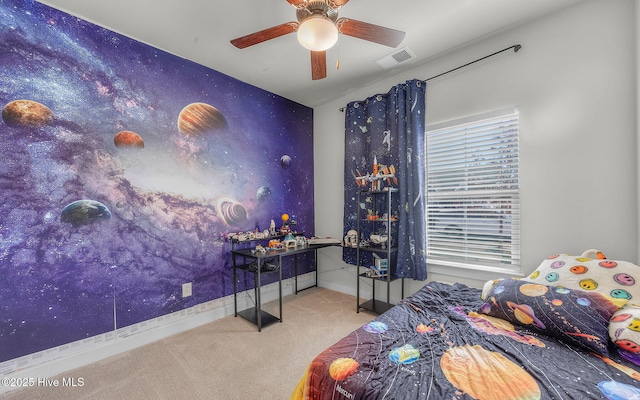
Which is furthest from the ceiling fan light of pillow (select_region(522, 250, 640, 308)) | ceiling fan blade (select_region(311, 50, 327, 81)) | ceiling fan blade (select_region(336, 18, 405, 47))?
pillow (select_region(522, 250, 640, 308))

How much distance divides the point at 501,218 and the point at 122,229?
331 cm

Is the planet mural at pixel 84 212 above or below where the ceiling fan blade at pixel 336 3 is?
below

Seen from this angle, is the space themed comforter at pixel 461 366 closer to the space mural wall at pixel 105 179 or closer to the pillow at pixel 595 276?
the pillow at pixel 595 276

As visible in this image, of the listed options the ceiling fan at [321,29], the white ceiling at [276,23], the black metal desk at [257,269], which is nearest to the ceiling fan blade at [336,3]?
the ceiling fan at [321,29]

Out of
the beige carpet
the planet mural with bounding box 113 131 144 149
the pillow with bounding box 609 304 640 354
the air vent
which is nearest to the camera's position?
the pillow with bounding box 609 304 640 354

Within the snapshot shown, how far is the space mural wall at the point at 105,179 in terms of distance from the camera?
185 cm

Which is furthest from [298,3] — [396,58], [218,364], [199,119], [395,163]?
[218,364]

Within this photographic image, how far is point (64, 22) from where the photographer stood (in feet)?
6.63

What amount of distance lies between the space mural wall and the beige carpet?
1.03 feet

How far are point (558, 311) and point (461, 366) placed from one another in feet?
2.34

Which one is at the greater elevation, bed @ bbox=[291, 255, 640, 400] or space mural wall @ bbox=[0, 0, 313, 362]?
space mural wall @ bbox=[0, 0, 313, 362]

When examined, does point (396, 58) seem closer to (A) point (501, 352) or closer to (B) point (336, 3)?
(B) point (336, 3)

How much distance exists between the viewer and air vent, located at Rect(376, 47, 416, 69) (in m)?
2.58

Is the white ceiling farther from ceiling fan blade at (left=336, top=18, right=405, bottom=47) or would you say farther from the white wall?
ceiling fan blade at (left=336, top=18, right=405, bottom=47)
